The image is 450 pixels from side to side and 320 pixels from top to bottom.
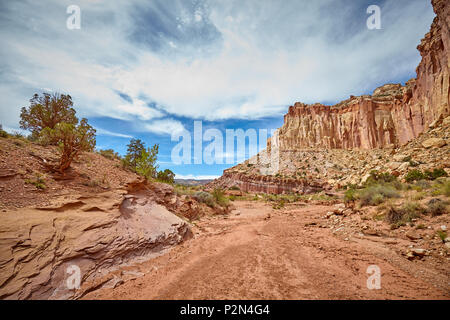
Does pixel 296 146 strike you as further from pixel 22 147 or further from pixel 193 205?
pixel 22 147

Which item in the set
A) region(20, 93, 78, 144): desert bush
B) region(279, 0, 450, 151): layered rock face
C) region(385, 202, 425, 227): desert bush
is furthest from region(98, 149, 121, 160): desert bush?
region(279, 0, 450, 151): layered rock face

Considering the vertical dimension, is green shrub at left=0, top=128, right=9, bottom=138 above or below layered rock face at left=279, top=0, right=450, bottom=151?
below

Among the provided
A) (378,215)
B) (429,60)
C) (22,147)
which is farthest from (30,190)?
(429,60)

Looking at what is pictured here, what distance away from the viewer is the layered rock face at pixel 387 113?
88.2ft

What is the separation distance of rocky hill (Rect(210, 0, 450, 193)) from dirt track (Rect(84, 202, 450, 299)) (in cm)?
1709

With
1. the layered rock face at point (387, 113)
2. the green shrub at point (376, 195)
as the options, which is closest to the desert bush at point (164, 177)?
the green shrub at point (376, 195)

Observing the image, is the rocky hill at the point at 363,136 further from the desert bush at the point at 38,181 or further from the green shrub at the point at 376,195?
the desert bush at the point at 38,181

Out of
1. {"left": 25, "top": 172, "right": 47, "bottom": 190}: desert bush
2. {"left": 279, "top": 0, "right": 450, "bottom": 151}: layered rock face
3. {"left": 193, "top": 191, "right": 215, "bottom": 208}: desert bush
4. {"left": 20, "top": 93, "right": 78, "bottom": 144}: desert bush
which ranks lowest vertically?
{"left": 193, "top": 191, "right": 215, "bottom": 208}: desert bush

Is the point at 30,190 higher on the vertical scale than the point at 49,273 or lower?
higher

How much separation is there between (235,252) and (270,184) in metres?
34.2

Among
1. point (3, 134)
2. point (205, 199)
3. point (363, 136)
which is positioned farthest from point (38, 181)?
point (363, 136)

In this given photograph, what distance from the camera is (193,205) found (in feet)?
39.3

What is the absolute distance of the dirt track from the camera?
125 inches

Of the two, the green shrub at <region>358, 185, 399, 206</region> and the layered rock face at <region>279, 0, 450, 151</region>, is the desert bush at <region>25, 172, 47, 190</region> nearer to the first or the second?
the green shrub at <region>358, 185, 399, 206</region>
